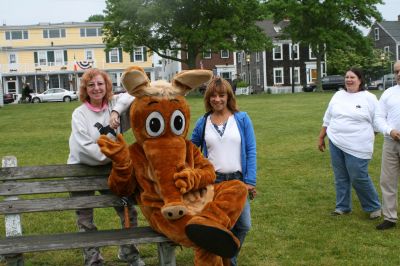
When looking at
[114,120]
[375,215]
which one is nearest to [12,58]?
[375,215]

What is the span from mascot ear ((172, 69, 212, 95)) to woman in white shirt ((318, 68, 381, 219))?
2.87 meters

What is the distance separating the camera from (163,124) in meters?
4.45

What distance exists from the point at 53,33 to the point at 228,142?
63478 mm

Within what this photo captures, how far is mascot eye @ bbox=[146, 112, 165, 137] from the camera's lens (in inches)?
175

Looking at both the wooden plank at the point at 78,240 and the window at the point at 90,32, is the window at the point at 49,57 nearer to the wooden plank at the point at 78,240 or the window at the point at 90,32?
the window at the point at 90,32

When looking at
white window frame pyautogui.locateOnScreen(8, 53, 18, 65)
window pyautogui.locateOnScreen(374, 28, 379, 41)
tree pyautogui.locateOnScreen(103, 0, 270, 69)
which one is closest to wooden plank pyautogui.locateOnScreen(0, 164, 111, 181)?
tree pyautogui.locateOnScreen(103, 0, 270, 69)

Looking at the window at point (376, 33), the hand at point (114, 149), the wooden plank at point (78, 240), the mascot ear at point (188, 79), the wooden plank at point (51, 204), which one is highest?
the window at point (376, 33)

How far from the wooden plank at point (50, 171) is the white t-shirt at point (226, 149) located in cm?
101

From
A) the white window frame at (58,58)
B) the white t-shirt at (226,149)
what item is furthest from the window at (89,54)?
the white t-shirt at (226,149)

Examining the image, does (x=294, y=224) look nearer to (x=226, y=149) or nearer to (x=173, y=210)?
(x=226, y=149)

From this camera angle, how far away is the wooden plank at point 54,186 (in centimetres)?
506

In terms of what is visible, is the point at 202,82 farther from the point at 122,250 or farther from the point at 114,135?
the point at 122,250

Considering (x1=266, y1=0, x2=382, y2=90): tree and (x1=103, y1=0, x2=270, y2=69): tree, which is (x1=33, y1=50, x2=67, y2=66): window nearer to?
(x1=103, y1=0, x2=270, y2=69): tree

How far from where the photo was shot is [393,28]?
73812 mm
